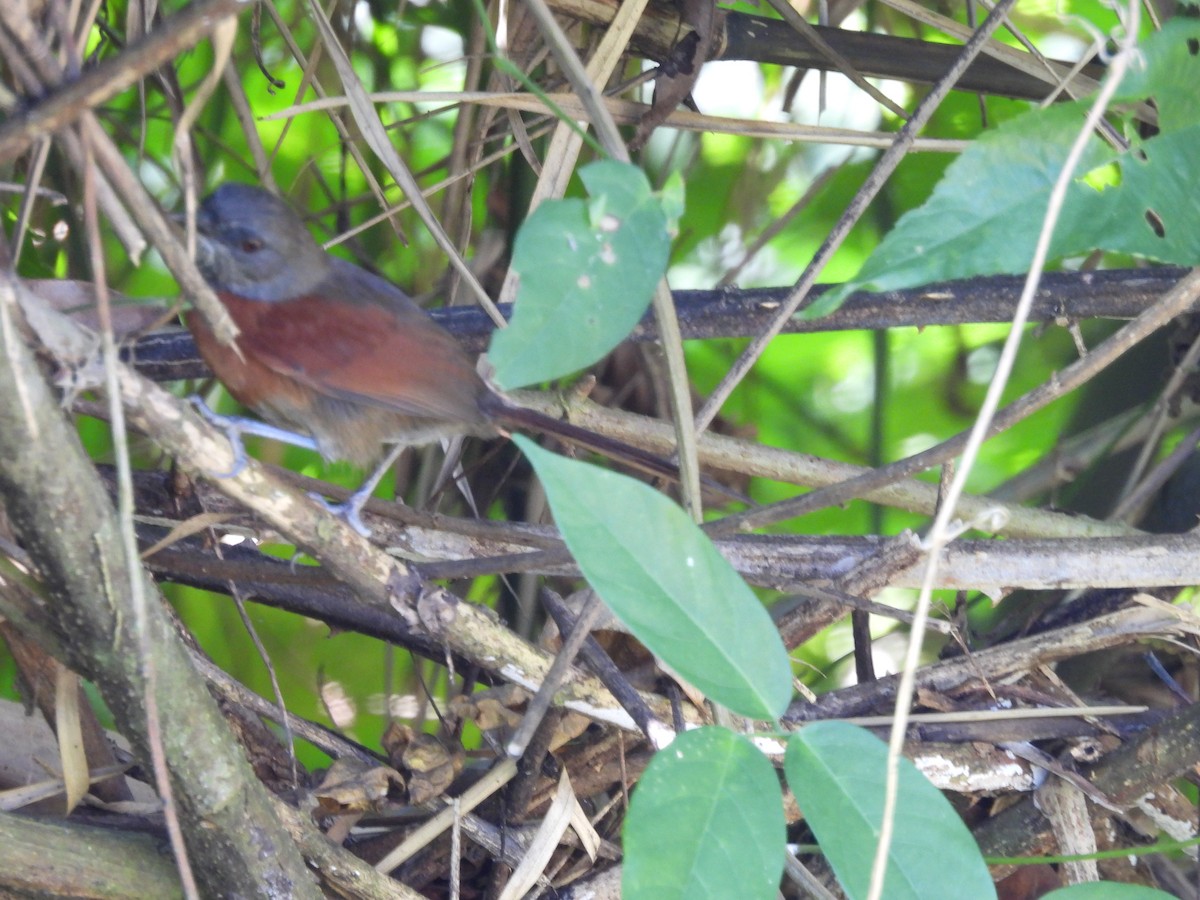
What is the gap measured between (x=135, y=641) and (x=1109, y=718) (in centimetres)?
144

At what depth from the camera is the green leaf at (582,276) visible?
Result: 1071 mm

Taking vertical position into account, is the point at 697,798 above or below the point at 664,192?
below

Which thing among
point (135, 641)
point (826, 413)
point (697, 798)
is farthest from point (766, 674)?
point (826, 413)

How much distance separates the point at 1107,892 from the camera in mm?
1201

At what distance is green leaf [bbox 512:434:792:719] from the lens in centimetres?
101

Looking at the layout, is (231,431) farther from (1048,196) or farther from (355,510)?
(1048,196)

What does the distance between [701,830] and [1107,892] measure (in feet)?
1.60

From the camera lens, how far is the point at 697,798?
105 centimetres

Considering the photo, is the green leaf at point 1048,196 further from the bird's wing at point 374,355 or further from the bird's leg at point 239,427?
the bird's wing at point 374,355

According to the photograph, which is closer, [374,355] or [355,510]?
[355,510]

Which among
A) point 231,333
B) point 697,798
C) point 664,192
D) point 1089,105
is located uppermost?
point 1089,105

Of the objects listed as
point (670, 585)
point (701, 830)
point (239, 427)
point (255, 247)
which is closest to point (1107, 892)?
point (701, 830)

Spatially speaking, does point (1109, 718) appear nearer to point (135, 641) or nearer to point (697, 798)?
point (697, 798)

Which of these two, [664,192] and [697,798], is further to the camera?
[664,192]
